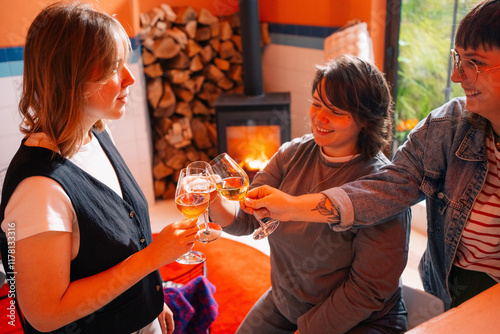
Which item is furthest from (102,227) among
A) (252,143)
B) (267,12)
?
(267,12)

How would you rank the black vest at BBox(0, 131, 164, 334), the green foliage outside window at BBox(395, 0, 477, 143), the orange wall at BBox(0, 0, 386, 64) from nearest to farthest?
the black vest at BBox(0, 131, 164, 334) → the orange wall at BBox(0, 0, 386, 64) → the green foliage outside window at BBox(395, 0, 477, 143)

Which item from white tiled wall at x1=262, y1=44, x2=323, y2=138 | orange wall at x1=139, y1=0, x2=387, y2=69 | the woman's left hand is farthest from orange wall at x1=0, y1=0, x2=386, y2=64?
the woman's left hand

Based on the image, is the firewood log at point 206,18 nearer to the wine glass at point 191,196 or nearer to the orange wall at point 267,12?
the orange wall at point 267,12

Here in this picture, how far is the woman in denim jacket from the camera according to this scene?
1.39 metres

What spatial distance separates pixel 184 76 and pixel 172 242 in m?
2.60

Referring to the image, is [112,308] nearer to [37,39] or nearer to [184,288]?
[37,39]

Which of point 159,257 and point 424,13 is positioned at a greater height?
point 424,13

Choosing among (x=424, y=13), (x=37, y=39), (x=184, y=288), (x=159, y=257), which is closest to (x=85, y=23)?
(x=37, y=39)

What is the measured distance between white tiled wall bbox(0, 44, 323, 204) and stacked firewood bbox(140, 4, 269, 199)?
0.39 feet

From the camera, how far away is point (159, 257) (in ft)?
4.01

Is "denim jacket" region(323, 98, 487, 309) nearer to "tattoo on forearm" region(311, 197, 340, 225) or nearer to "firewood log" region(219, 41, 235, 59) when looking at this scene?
"tattoo on forearm" region(311, 197, 340, 225)

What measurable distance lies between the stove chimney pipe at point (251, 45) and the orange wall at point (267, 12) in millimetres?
369

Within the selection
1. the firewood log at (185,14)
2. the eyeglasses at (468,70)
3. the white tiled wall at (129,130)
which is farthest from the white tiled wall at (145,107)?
the eyeglasses at (468,70)

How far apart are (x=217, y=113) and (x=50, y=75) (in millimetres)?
2261
